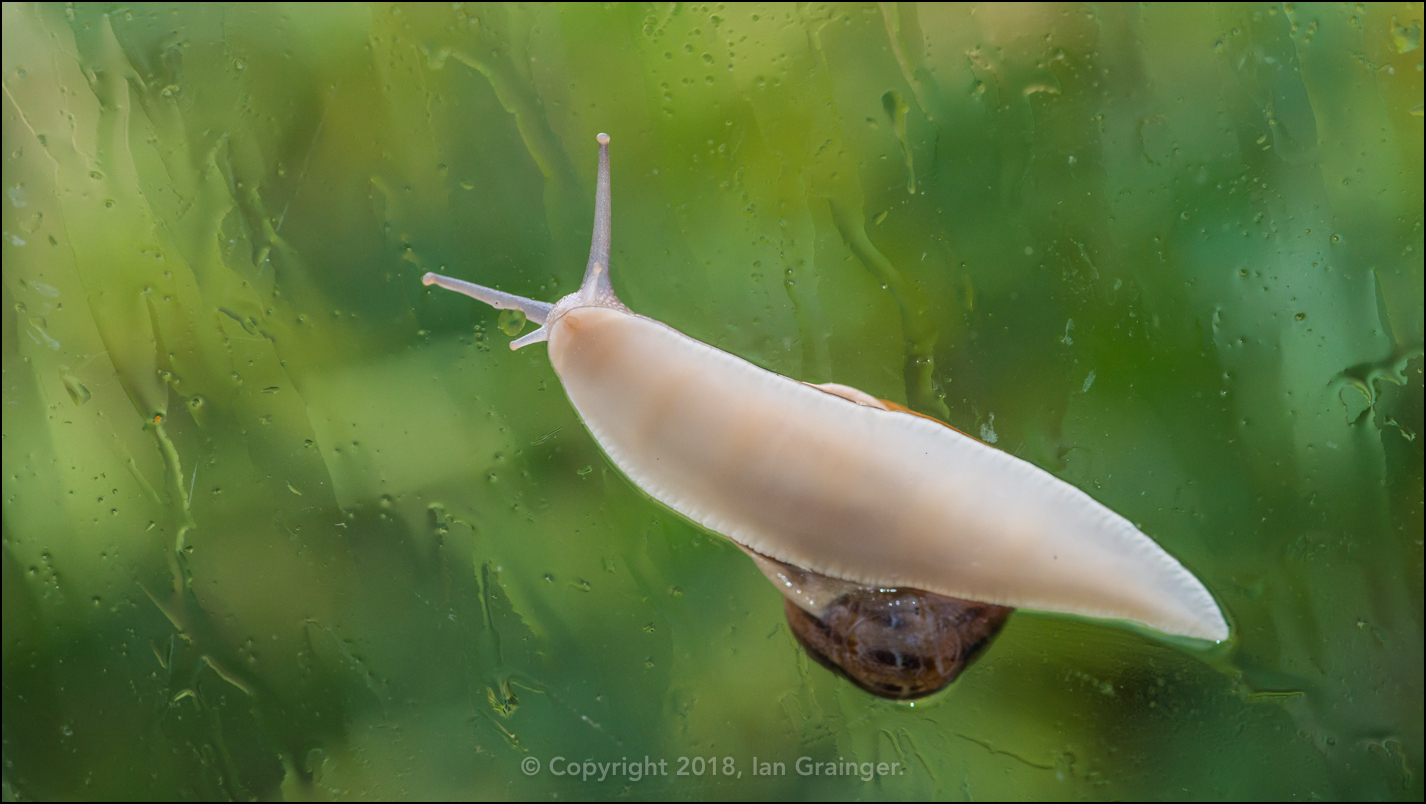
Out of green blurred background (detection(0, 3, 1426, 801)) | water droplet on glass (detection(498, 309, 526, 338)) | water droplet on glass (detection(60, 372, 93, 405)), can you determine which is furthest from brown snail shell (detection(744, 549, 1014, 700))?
water droplet on glass (detection(60, 372, 93, 405))

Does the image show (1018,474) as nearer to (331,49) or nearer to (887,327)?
(887,327)

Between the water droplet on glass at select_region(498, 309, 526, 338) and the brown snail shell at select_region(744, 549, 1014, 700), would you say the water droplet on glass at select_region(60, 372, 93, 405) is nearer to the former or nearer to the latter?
the water droplet on glass at select_region(498, 309, 526, 338)

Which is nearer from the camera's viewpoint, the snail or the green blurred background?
the snail

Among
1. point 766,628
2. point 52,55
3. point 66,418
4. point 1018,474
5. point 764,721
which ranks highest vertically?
point 52,55

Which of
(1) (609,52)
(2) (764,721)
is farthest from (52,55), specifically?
(2) (764,721)

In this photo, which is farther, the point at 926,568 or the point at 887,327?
the point at 887,327

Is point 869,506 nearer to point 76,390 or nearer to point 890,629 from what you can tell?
point 890,629

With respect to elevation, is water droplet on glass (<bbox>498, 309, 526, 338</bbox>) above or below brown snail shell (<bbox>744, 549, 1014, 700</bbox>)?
above

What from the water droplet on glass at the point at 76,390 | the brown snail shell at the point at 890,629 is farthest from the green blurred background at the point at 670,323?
the brown snail shell at the point at 890,629
